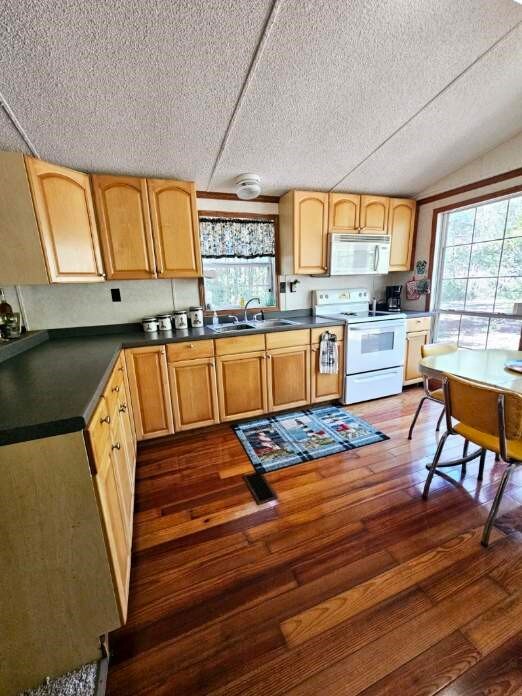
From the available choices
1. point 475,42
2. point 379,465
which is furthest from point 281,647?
point 475,42

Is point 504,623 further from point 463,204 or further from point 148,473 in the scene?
point 463,204

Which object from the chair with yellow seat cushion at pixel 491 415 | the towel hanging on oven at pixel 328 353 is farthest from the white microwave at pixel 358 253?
the chair with yellow seat cushion at pixel 491 415

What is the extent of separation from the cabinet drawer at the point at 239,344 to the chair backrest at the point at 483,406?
57.9 inches

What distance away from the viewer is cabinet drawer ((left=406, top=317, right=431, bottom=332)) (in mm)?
3180

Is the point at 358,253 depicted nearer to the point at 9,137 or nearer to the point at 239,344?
the point at 239,344

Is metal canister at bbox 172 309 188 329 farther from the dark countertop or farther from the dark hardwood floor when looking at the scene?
the dark hardwood floor

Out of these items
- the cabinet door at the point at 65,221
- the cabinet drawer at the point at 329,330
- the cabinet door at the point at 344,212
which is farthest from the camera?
the cabinet door at the point at 344,212

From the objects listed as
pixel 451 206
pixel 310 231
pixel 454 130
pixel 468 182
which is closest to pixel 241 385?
pixel 310 231

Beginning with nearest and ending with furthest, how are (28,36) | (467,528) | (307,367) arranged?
(28,36), (467,528), (307,367)

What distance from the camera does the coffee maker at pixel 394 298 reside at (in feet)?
11.6

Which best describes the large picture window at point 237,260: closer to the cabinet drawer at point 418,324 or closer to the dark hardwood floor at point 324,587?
the cabinet drawer at point 418,324

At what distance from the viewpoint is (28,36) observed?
1.25 m

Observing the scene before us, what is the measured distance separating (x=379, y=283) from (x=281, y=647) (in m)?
3.63

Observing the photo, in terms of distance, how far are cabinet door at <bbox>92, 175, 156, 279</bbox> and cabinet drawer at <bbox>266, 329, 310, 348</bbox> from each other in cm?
Result: 115
